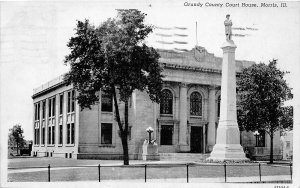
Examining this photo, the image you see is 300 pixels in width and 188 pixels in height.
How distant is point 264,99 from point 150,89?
11785 millimetres

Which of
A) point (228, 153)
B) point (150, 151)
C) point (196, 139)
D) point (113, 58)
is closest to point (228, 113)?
point (228, 153)

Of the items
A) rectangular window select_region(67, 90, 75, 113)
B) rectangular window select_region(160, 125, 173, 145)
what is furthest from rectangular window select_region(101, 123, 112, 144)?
rectangular window select_region(160, 125, 173, 145)

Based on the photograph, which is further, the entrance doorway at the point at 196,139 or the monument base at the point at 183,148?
the entrance doorway at the point at 196,139

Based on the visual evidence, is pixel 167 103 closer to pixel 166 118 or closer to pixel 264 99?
pixel 166 118

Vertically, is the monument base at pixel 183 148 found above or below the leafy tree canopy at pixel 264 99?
below

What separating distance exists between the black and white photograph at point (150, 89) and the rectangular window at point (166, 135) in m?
0.08

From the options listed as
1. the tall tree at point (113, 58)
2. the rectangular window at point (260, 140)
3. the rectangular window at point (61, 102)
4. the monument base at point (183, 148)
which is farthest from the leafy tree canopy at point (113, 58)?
the rectangular window at point (260, 140)

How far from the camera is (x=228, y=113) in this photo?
2592cm

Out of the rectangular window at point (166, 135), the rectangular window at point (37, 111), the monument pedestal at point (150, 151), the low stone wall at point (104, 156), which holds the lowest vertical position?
the low stone wall at point (104, 156)

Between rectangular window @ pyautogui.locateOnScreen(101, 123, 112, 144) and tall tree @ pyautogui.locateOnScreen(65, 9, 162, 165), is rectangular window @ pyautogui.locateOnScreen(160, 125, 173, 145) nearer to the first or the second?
rectangular window @ pyautogui.locateOnScreen(101, 123, 112, 144)

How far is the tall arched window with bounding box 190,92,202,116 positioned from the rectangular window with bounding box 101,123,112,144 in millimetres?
7319

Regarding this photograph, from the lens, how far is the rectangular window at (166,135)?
1494 inches

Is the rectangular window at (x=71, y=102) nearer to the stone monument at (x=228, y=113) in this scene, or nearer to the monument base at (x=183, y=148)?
the monument base at (x=183, y=148)

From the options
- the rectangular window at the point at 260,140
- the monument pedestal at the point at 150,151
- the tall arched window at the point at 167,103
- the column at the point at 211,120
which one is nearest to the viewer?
the monument pedestal at the point at 150,151
